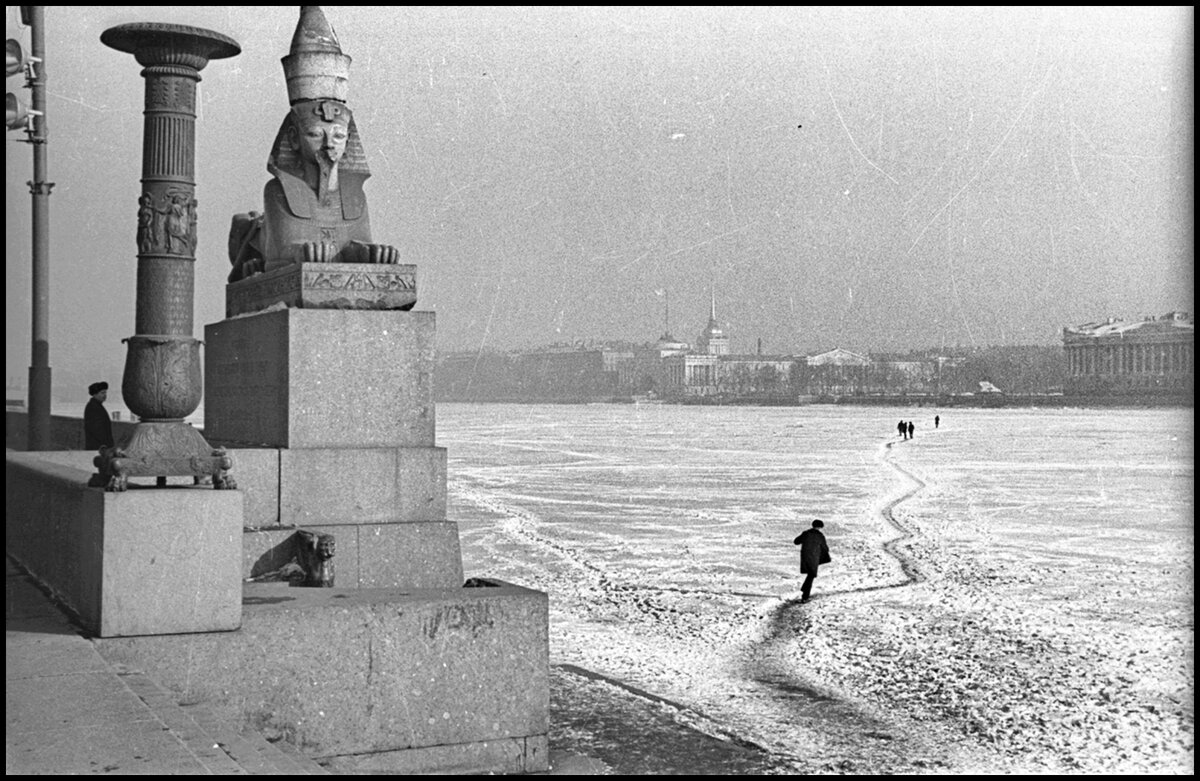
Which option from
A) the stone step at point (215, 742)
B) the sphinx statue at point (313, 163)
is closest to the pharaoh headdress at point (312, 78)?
the sphinx statue at point (313, 163)

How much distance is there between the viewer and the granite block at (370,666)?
5445mm

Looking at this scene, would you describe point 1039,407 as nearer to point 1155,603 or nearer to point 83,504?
point 1155,603

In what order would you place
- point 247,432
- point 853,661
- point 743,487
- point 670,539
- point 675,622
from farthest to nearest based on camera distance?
point 743,487 < point 670,539 < point 675,622 < point 853,661 < point 247,432

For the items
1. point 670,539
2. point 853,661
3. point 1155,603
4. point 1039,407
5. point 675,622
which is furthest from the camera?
point 1039,407

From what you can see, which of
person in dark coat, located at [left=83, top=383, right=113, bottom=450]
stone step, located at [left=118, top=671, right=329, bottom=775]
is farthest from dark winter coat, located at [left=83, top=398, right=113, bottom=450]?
stone step, located at [left=118, top=671, right=329, bottom=775]

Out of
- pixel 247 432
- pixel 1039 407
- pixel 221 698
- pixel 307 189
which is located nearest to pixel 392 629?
pixel 221 698

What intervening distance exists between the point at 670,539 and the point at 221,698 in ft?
40.2

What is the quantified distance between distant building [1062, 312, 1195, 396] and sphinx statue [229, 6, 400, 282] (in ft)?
380

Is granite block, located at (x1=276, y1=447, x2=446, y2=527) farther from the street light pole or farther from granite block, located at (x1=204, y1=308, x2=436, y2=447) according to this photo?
the street light pole

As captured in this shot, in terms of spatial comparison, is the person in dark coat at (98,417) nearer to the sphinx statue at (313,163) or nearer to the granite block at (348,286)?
the sphinx statue at (313,163)

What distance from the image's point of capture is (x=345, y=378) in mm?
8570

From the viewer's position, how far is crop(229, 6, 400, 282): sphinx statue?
9328mm

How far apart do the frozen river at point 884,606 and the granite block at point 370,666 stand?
1.90m

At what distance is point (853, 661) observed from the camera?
9.95 meters
